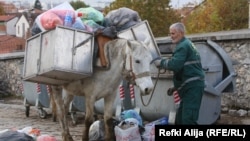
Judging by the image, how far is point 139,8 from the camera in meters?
43.7

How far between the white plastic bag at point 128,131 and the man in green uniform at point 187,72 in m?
0.71

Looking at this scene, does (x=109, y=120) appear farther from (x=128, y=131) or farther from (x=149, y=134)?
(x=149, y=134)

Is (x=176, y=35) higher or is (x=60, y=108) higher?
(x=176, y=35)

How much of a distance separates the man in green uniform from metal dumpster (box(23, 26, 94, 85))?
111 cm

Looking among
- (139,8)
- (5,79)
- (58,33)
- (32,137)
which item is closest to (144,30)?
(58,33)

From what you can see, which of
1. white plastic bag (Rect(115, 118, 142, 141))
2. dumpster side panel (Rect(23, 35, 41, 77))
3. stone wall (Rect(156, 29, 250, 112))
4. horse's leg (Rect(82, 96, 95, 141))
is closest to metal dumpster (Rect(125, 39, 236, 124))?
white plastic bag (Rect(115, 118, 142, 141))

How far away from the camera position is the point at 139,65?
7.89 metres

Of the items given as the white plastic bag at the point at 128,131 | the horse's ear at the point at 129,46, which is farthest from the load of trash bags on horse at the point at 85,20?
the white plastic bag at the point at 128,131

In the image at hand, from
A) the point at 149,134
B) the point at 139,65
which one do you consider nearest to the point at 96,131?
the point at 149,134

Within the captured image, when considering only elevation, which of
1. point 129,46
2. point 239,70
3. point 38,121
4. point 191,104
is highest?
point 129,46

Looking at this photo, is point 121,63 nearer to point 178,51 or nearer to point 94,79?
point 94,79

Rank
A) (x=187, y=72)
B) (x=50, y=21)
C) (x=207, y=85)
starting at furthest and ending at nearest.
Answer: (x=207, y=85) < (x=50, y=21) < (x=187, y=72)

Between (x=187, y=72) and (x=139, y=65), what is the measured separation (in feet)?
2.33

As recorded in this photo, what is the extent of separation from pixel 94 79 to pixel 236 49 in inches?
202
